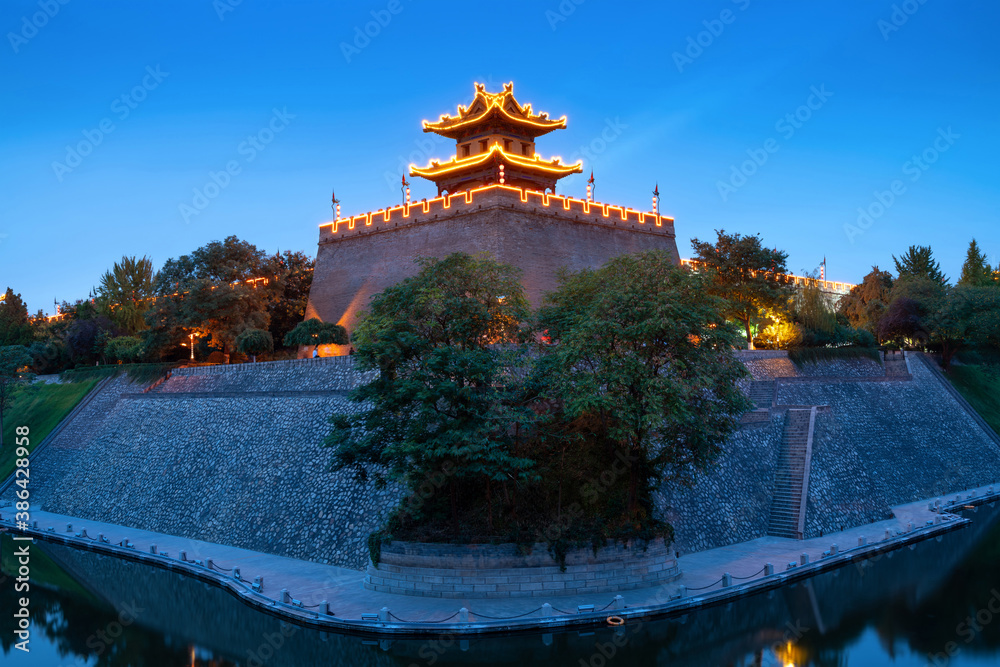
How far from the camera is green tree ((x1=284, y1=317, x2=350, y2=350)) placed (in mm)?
33219

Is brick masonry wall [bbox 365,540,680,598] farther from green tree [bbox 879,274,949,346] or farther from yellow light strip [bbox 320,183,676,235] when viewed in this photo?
green tree [bbox 879,274,949,346]

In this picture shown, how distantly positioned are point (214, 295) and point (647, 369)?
24.8m

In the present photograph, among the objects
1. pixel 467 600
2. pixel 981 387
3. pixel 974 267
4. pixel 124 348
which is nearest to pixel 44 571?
pixel 467 600

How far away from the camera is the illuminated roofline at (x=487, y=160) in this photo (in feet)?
117

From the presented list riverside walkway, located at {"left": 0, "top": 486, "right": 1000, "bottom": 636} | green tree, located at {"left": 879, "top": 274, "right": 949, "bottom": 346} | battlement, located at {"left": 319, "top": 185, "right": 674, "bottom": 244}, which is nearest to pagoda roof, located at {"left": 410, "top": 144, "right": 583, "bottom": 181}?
battlement, located at {"left": 319, "top": 185, "right": 674, "bottom": 244}

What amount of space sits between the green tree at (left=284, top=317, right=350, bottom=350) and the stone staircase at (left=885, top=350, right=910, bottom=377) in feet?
80.5

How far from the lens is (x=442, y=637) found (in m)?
15.7

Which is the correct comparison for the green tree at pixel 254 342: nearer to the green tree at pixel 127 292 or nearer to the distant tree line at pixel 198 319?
the distant tree line at pixel 198 319

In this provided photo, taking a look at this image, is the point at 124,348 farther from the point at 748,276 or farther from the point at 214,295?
the point at 748,276

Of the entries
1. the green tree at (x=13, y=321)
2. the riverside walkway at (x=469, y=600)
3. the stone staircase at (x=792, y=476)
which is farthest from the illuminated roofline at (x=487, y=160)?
the green tree at (x=13, y=321)

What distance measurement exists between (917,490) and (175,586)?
83.6 feet

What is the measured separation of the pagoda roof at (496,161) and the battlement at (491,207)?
1.96 meters

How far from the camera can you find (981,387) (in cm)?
3991

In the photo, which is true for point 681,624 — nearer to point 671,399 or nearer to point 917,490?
point 671,399
